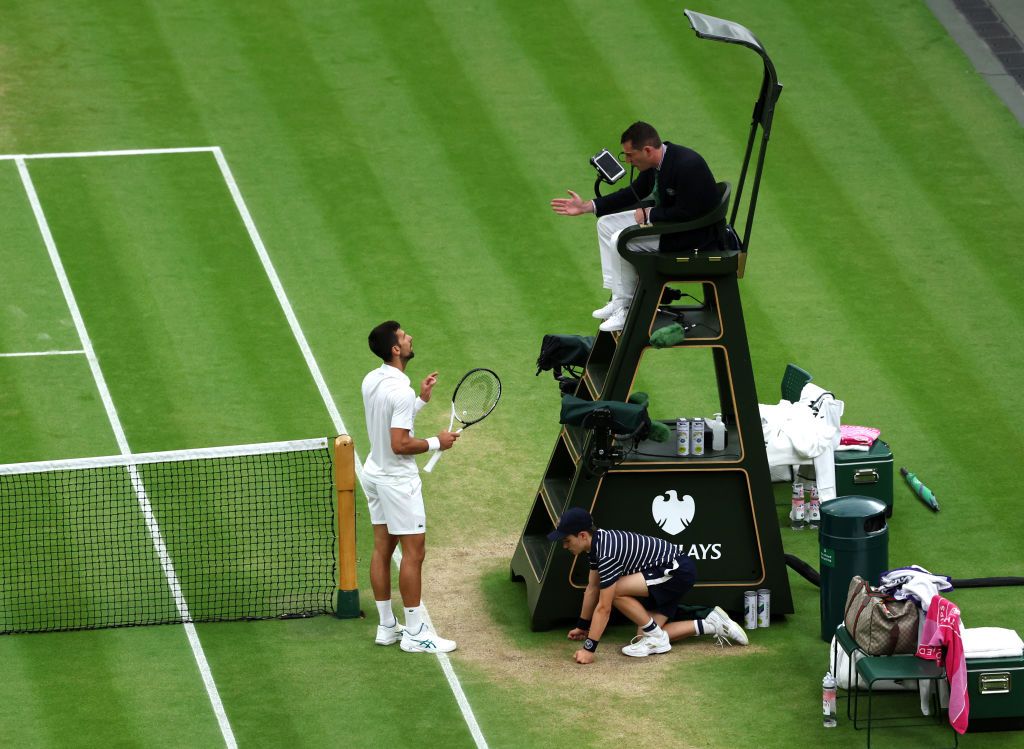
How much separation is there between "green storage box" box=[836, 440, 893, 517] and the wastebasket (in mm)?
2193

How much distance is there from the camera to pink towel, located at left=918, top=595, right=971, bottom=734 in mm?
14125

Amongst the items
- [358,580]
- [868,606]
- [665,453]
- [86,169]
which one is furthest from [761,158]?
[86,169]

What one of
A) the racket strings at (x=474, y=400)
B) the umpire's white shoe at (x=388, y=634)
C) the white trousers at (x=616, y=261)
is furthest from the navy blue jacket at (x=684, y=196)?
the umpire's white shoe at (x=388, y=634)

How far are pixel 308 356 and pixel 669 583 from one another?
21.7ft

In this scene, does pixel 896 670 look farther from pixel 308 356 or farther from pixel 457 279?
pixel 457 279

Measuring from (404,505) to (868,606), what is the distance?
141 inches

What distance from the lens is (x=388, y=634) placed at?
15.9m

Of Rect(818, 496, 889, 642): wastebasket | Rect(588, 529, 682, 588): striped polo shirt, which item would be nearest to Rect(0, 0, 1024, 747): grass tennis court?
Rect(818, 496, 889, 642): wastebasket

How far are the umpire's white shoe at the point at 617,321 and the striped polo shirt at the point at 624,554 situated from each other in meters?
1.63

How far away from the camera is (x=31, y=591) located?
16719mm

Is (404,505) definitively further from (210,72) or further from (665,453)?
(210,72)

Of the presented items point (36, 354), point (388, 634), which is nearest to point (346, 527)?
point (388, 634)

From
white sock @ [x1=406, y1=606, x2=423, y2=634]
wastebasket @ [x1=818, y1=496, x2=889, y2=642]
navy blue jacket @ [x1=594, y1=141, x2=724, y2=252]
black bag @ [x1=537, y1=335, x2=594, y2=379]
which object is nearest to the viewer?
navy blue jacket @ [x1=594, y1=141, x2=724, y2=252]

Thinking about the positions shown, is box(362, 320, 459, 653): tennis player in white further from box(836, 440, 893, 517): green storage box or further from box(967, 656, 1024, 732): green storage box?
box(836, 440, 893, 517): green storage box
